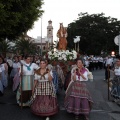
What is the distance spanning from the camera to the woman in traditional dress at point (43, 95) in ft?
23.2

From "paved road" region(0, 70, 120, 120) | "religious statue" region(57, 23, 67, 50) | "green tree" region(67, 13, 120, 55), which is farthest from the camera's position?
"green tree" region(67, 13, 120, 55)

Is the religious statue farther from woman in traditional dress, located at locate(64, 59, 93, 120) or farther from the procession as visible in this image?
woman in traditional dress, located at locate(64, 59, 93, 120)

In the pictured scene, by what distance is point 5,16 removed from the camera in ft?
Result: 38.0

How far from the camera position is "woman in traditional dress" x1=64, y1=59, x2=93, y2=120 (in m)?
7.14

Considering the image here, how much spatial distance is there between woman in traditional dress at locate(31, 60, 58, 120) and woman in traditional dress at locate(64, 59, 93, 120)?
1.45ft

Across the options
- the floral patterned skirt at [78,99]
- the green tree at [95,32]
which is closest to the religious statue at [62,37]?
the floral patterned skirt at [78,99]

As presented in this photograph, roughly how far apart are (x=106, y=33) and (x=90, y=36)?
343 cm

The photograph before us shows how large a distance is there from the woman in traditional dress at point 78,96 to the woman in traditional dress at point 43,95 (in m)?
0.44

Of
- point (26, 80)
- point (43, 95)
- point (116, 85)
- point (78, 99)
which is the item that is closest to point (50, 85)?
point (43, 95)

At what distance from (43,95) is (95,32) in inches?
1887

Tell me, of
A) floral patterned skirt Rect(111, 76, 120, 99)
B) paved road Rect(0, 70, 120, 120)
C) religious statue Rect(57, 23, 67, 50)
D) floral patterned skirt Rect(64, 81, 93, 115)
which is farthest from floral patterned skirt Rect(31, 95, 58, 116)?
religious statue Rect(57, 23, 67, 50)

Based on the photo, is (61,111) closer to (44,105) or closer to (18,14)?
(44,105)

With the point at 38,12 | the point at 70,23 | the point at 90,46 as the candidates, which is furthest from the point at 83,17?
the point at 38,12

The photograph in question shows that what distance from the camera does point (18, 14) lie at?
12.4 metres
